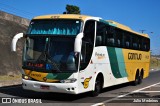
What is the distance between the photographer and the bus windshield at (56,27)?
13188 mm

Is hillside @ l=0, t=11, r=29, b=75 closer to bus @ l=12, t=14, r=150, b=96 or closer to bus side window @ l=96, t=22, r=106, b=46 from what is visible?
bus side window @ l=96, t=22, r=106, b=46

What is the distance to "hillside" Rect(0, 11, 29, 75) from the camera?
2872 cm

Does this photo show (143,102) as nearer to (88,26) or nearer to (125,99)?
(125,99)

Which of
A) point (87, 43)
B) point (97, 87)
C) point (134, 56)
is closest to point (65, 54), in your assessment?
point (87, 43)

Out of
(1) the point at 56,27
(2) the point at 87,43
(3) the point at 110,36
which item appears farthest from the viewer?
(3) the point at 110,36

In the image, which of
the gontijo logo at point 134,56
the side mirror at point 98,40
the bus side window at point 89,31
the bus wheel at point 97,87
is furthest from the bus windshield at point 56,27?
the gontijo logo at point 134,56

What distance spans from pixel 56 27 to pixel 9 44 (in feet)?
64.6

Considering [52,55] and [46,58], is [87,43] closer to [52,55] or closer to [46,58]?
[52,55]

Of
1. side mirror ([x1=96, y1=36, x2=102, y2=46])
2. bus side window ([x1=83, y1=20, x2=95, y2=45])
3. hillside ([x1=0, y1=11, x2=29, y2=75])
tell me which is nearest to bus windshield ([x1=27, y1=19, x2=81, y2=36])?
bus side window ([x1=83, y1=20, x2=95, y2=45])

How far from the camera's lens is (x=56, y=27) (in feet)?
44.1

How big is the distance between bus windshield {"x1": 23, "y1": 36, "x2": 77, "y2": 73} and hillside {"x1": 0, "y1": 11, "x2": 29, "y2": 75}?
14233 millimetres

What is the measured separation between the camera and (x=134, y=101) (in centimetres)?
1388

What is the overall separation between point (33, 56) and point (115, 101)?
359 centimetres

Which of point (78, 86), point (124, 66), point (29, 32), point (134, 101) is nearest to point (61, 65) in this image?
point (78, 86)
